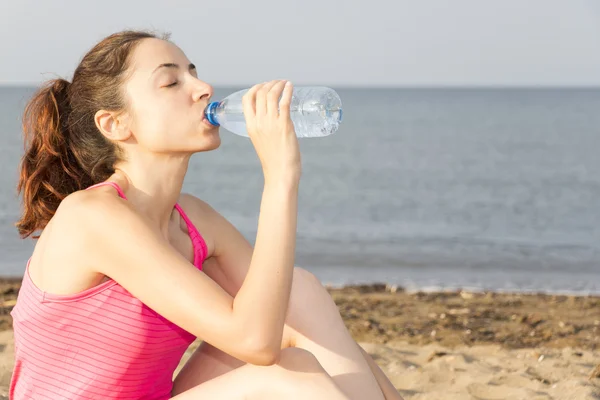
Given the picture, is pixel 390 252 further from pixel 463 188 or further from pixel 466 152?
pixel 466 152

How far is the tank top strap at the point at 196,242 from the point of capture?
3039mm

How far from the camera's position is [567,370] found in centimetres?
470

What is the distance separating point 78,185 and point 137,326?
24.4 inches

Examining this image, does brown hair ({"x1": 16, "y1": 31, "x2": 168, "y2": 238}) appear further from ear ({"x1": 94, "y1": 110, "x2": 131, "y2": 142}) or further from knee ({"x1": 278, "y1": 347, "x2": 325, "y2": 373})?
knee ({"x1": 278, "y1": 347, "x2": 325, "y2": 373})

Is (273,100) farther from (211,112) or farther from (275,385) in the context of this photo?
(275,385)

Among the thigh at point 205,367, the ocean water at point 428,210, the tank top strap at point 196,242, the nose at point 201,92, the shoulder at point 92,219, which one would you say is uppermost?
the nose at point 201,92

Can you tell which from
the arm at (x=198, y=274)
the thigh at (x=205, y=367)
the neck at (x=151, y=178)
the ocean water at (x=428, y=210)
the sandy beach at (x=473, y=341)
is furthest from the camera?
the ocean water at (x=428, y=210)

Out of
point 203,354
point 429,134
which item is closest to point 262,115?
point 203,354

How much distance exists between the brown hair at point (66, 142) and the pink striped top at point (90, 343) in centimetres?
26

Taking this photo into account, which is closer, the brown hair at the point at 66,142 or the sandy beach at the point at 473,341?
the brown hair at the point at 66,142

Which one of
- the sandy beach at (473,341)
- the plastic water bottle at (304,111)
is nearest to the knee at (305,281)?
the plastic water bottle at (304,111)

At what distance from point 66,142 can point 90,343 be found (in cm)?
71

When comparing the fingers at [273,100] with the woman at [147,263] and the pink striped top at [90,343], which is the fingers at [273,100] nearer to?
the woman at [147,263]

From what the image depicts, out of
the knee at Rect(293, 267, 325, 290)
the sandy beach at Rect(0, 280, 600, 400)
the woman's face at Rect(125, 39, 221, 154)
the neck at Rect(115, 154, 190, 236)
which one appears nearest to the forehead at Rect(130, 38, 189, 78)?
the woman's face at Rect(125, 39, 221, 154)
